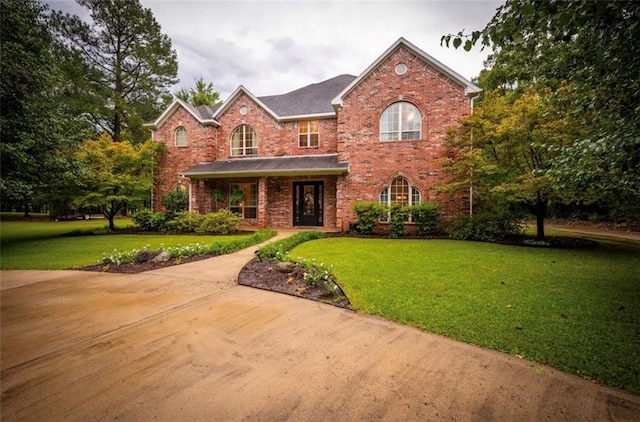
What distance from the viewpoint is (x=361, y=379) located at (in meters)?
2.39

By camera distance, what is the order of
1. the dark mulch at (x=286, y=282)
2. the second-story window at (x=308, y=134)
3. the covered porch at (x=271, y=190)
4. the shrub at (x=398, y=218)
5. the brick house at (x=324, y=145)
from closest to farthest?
the dark mulch at (x=286, y=282)
the shrub at (x=398, y=218)
the brick house at (x=324, y=145)
the covered porch at (x=271, y=190)
the second-story window at (x=308, y=134)

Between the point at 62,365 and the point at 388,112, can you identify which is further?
the point at 388,112

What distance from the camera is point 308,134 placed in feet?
50.9

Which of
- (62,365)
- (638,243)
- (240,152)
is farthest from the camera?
(240,152)

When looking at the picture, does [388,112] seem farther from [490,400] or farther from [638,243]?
[490,400]

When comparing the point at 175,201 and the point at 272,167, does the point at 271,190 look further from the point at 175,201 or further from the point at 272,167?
the point at 175,201

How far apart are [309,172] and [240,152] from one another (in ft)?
19.1

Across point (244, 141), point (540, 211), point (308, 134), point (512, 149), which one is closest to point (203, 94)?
point (244, 141)

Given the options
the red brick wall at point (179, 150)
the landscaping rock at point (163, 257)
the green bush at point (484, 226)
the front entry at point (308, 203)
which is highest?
the red brick wall at point (179, 150)

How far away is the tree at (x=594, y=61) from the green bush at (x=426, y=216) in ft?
24.8

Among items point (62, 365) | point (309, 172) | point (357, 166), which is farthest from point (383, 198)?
point (62, 365)

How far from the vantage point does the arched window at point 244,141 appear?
53.5 feet

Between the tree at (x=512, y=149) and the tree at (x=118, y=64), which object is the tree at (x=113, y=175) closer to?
the tree at (x=118, y=64)

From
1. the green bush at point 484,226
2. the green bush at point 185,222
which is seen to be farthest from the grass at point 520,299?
the green bush at point 185,222
